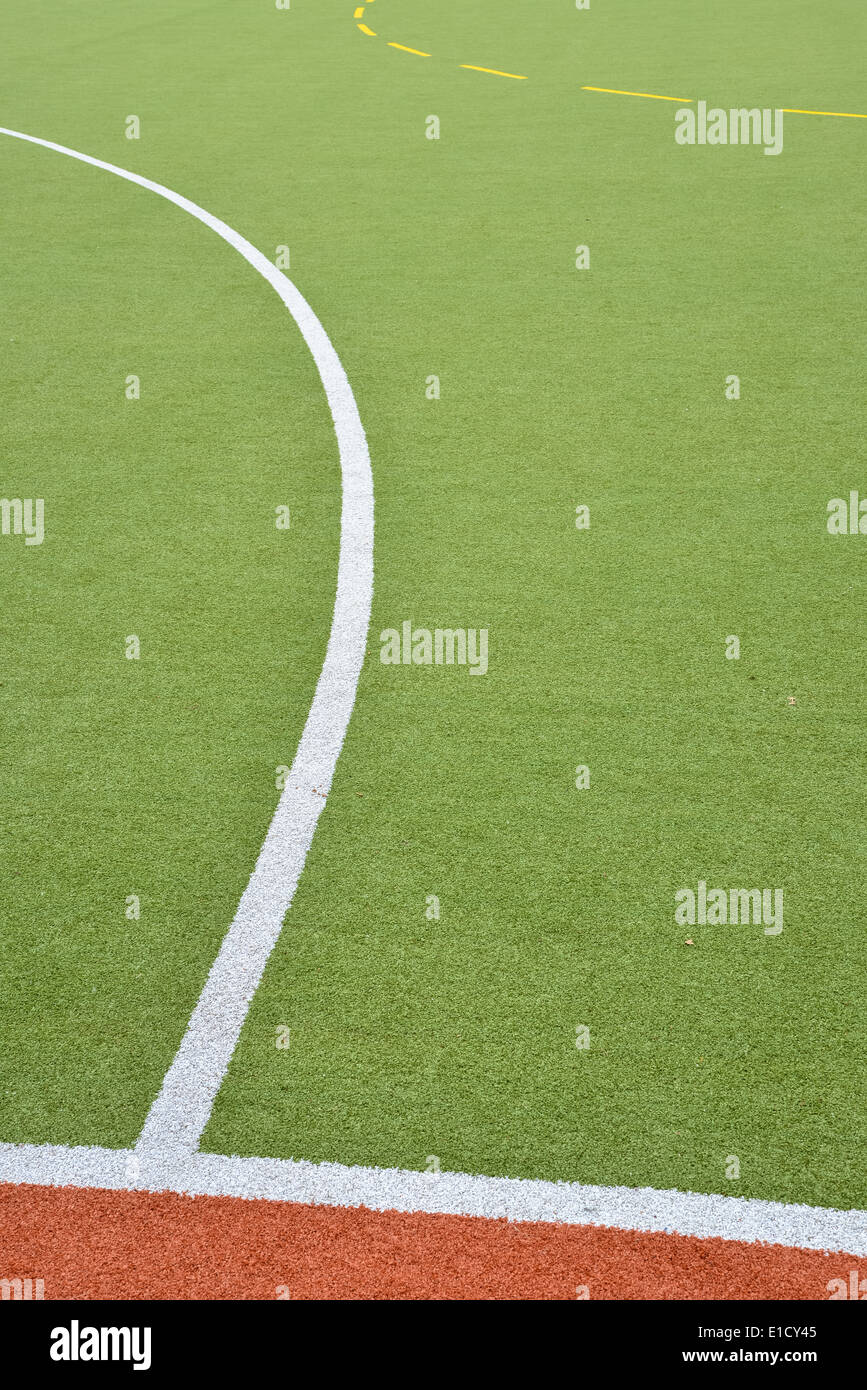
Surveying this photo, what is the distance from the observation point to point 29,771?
17.2 feet

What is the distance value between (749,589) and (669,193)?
7.64 metres

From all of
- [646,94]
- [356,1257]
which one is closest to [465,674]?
[356,1257]

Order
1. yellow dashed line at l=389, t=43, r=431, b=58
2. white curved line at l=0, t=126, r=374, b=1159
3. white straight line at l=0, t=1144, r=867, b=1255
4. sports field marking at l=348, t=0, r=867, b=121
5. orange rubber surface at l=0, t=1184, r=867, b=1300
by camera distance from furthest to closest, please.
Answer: yellow dashed line at l=389, t=43, r=431, b=58 < sports field marking at l=348, t=0, r=867, b=121 < white curved line at l=0, t=126, r=374, b=1159 < white straight line at l=0, t=1144, r=867, b=1255 < orange rubber surface at l=0, t=1184, r=867, b=1300

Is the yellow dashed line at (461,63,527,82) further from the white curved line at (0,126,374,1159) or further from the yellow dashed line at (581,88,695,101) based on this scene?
the white curved line at (0,126,374,1159)

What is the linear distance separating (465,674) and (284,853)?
1411mm

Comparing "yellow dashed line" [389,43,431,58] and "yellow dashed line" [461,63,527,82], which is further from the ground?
"yellow dashed line" [389,43,431,58]

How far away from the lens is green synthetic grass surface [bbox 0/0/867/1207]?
154 inches

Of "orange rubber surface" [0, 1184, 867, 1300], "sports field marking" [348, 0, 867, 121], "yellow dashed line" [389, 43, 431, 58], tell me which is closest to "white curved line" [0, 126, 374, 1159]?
"orange rubber surface" [0, 1184, 867, 1300]

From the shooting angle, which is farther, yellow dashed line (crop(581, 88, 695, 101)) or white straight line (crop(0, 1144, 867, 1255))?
yellow dashed line (crop(581, 88, 695, 101))

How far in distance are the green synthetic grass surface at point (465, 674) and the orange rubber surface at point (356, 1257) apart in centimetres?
22

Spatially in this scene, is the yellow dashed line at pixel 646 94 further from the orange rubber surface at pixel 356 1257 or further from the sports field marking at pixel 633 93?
the orange rubber surface at pixel 356 1257

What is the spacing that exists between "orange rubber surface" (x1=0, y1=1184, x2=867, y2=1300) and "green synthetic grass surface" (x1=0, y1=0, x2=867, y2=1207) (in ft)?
0.71

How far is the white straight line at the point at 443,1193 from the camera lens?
3.44 metres

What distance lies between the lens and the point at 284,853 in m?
4.80
